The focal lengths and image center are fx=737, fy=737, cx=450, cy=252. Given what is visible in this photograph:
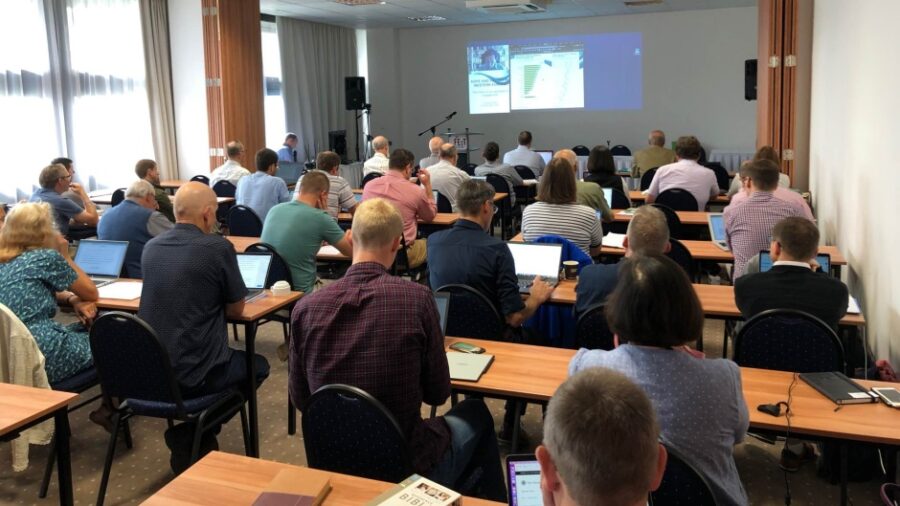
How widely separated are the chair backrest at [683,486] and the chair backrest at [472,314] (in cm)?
157

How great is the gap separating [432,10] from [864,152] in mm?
8512

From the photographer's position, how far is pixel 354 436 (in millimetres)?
2164

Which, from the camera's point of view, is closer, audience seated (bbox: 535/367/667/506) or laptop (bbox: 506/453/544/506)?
audience seated (bbox: 535/367/667/506)

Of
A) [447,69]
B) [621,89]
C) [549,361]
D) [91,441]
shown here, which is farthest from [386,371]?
[447,69]

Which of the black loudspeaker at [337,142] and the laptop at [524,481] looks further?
the black loudspeaker at [337,142]

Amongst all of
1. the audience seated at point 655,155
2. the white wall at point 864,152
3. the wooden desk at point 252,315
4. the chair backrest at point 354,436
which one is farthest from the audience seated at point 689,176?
the chair backrest at point 354,436

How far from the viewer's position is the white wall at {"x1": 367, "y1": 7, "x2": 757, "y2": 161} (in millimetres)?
12484

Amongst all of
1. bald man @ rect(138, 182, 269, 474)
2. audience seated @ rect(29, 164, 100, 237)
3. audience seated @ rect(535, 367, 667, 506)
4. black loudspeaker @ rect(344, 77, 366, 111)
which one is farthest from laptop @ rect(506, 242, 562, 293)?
black loudspeaker @ rect(344, 77, 366, 111)

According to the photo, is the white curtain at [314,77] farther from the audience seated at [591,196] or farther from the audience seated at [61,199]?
the audience seated at [591,196]

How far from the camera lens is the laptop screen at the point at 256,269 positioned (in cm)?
405

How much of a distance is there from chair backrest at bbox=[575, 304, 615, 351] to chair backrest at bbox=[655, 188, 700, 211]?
3701 mm

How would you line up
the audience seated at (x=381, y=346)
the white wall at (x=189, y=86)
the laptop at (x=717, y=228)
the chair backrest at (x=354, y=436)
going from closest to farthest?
the chair backrest at (x=354, y=436), the audience seated at (x=381, y=346), the laptop at (x=717, y=228), the white wall at (x=189, y=86)

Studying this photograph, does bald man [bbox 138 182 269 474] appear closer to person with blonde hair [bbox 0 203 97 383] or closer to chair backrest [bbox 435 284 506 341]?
person with blonde hair [bbox 0 203 97 383]

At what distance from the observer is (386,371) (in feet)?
7.25
